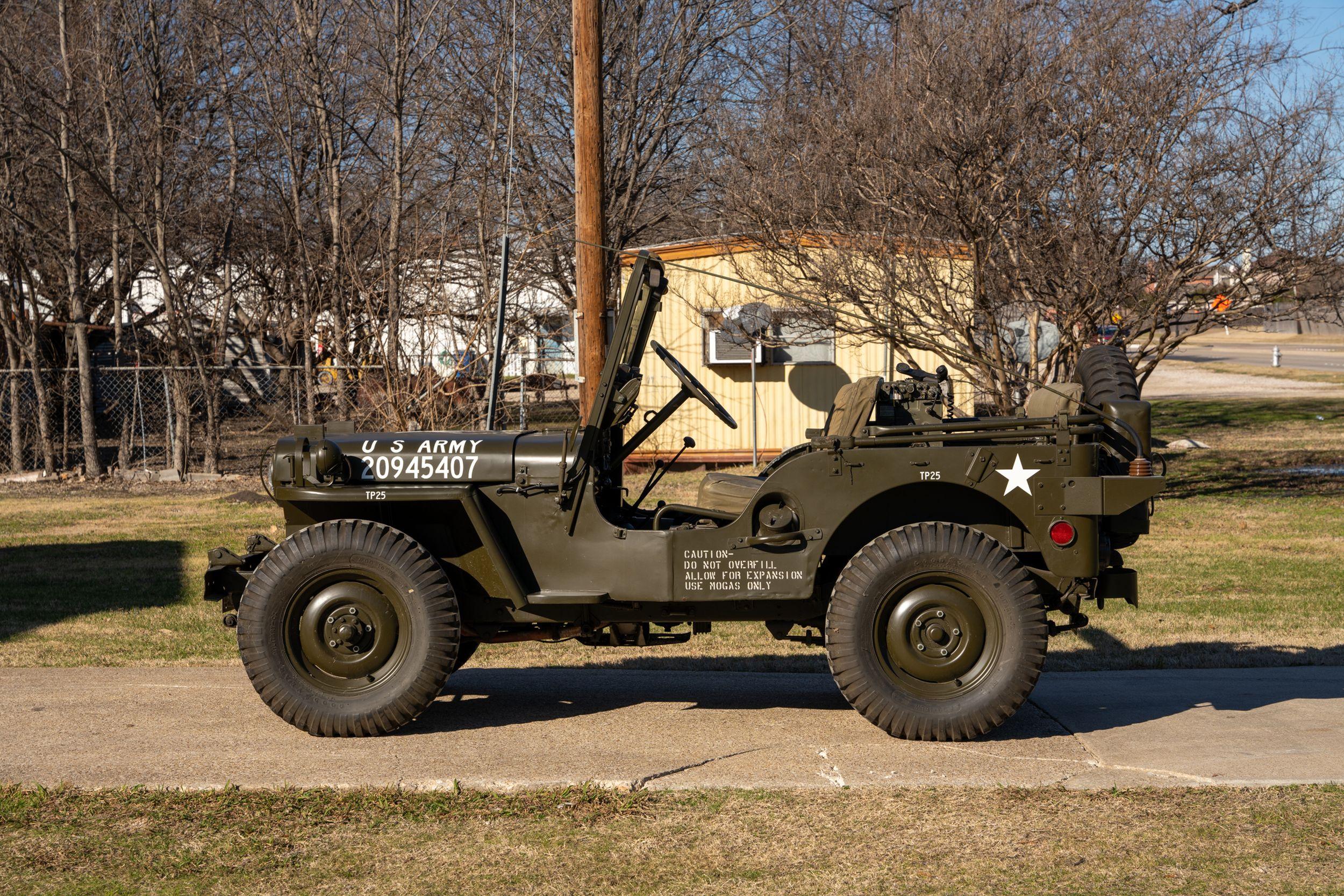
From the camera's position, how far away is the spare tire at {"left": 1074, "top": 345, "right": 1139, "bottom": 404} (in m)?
5.75

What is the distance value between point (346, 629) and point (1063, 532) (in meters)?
3.09

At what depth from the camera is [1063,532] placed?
17.6 ft

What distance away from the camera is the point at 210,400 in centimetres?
1736

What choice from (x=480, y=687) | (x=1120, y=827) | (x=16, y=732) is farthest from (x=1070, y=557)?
(x=16, y=732)

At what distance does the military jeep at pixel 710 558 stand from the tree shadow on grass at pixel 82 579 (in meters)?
3.54

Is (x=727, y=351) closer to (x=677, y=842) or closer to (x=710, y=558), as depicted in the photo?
(x=710, y=558)

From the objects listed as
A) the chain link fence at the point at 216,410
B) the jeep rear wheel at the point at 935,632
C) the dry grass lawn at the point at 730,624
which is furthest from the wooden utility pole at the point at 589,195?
the jeep rear wheel at the point at 935,632

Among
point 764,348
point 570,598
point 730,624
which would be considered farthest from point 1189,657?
point 764,348

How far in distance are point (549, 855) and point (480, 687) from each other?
7.88 ft

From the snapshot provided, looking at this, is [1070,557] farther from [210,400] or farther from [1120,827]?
[210,400]

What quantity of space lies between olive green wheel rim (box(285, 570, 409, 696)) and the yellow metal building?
39.0ft

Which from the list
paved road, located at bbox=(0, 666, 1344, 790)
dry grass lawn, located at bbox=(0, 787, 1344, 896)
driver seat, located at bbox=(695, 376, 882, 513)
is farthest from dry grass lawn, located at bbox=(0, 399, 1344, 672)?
dry grass lawn, located at bbox=(0, 787, 1344, 896)

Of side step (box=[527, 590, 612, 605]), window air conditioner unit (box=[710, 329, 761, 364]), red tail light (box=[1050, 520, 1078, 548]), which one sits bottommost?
side step (box=[527, 590, 612, 605])

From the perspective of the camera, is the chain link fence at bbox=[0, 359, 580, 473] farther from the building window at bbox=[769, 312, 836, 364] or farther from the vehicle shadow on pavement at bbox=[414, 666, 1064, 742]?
the vehicle shadow on pavement at bbox=[414, 666, 1064, 742]
